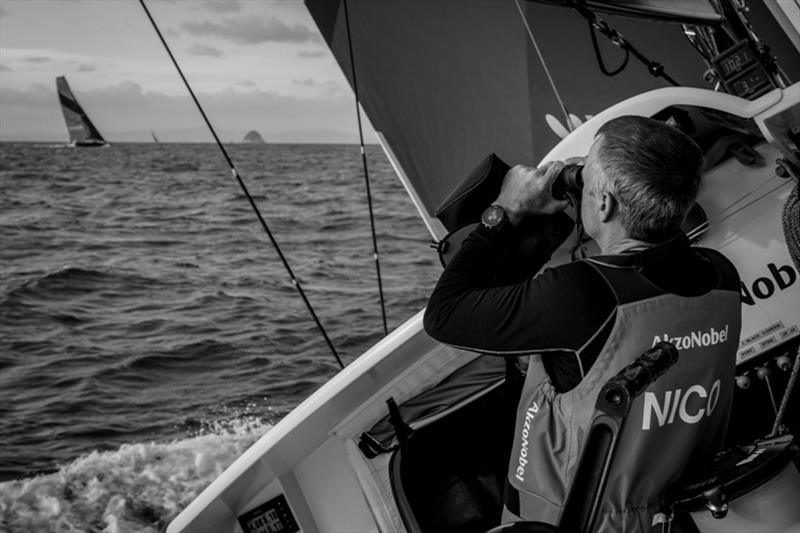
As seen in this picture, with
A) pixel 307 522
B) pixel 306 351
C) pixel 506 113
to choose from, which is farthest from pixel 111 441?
pixel 307 522

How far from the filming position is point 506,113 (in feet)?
17.3

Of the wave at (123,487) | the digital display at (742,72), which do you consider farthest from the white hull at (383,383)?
the wave at (123,487)

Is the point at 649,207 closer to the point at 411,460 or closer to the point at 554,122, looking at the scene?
the point at 411,460

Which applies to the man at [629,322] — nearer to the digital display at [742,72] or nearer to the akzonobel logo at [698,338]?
the akzonobel logo at [698,338]

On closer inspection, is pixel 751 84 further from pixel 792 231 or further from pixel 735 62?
pixel 792 231

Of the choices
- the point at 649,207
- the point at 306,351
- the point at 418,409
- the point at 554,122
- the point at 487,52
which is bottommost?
the point at 306,351

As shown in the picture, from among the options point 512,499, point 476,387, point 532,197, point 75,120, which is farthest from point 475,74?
point 75,120

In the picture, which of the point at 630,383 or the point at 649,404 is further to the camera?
the point at 649,404

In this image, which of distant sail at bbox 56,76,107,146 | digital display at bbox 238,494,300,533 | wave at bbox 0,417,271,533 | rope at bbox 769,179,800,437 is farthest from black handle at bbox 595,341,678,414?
distant sail at bbox 56,76,107,146

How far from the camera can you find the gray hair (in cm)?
119

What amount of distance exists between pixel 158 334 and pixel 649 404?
24.3 feet

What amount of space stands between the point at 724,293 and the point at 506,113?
411 cm

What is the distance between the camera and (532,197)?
4.79 feet

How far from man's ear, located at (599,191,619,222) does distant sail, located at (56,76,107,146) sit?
119 ft
